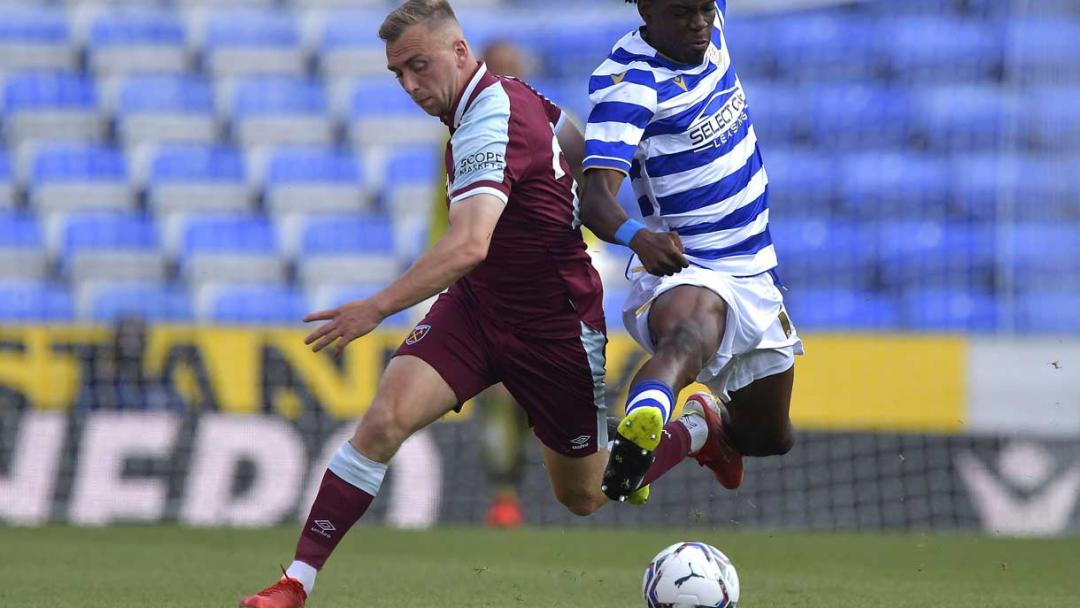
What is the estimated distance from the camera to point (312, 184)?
47.8 ft

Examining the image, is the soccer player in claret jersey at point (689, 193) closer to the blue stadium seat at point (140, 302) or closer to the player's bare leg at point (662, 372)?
the player's bare leg at point (662, 372)

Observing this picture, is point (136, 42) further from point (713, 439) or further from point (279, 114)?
point (713, 439)

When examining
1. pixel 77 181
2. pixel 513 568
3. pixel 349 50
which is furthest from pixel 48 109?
pixel 513 568

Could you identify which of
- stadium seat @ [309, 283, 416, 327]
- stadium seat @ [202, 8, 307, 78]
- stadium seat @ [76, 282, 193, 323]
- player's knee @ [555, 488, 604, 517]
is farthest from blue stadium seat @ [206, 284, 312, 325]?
player's knee @ [555, 488, 604, 517]

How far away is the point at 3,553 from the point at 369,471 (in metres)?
3.75

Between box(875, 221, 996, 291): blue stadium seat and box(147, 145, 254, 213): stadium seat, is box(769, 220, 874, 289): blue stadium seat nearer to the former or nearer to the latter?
box(875, 221, 996, 291): blue stadium seat

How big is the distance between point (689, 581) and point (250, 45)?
36.4 ft

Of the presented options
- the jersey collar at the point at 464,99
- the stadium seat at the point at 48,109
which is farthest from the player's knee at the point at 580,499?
the stadium seat at the point at 48,109

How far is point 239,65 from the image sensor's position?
1540 centimetres

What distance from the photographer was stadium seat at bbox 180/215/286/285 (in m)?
13.6

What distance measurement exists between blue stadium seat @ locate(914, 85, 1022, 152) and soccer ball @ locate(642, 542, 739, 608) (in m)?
9.63

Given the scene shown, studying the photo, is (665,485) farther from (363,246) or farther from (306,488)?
(363,246)

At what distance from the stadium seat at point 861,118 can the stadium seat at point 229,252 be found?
4811mm

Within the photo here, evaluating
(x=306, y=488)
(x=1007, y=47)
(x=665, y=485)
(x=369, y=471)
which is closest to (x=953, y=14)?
(x=1007, y=47)
